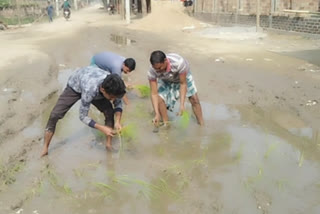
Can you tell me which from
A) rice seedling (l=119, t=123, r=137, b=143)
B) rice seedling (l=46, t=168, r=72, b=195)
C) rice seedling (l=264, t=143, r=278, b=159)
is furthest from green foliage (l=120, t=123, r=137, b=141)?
rice seedling (l=264, t=143, r=278, b=159)

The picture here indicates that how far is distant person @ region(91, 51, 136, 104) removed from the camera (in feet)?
17.7

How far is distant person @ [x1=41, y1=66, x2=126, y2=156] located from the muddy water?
37cm

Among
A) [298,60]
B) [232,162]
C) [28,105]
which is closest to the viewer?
[232,162]

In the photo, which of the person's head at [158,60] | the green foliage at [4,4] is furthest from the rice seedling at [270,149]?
the green foliage at [4,4]

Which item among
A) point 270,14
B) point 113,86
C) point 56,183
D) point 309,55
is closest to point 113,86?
point 113,86

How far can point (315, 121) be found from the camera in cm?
582

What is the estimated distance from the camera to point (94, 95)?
4.23 meters

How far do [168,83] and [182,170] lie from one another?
1.59m

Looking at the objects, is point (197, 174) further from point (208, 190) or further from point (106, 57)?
point (106, 57)

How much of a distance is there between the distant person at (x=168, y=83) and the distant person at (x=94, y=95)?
0.63 m

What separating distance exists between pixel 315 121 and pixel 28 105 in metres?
4.81

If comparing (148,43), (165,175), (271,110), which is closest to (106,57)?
(165,175)

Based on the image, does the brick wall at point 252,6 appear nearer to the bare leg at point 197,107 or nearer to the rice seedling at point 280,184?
the bare leg at point 197,107

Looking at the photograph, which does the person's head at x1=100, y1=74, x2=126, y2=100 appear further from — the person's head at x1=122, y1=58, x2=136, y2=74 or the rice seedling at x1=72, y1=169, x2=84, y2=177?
the person's head at x1=122, y1=58, x2=136, y2=74
